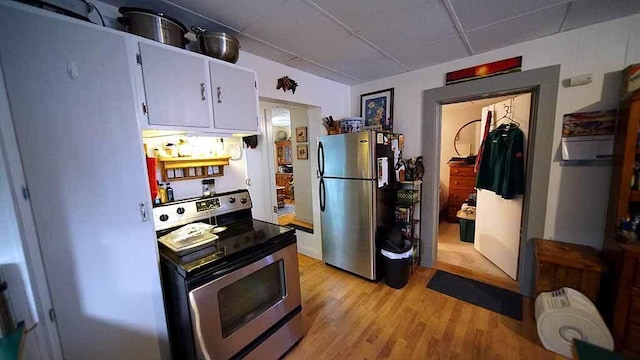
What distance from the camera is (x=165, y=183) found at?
1.64 metres

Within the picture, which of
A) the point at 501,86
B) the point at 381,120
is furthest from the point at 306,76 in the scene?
the point at 501,86

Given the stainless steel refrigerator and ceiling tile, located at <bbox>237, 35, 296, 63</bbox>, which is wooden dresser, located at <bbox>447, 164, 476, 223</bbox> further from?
ceiling tile, located at <bbox>237, 35, 296, 63</bbox>

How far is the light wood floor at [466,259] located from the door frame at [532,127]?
0.28m

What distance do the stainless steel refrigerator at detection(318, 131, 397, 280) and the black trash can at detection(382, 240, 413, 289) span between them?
0.13m

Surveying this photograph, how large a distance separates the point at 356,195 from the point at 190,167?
1606 mm

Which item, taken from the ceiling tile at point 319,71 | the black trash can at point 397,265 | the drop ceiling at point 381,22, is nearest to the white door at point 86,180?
the drop ceiling at point 381,22

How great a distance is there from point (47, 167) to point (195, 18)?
1.20 metres

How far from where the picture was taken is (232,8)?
139 cm

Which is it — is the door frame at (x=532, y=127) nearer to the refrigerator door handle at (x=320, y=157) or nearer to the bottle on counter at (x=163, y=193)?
the refrigerator door handle at (x=320, y=157)

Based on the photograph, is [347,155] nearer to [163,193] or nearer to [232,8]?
[232,8]

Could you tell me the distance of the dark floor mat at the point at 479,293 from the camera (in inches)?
80.4

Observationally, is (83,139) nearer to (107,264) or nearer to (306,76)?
(107,264)

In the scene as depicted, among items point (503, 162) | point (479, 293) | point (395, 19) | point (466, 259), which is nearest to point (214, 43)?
point (395, 19)

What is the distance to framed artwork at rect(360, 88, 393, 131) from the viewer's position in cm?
283
